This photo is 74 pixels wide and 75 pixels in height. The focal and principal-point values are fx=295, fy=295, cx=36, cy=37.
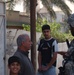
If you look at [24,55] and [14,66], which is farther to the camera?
[24,55]

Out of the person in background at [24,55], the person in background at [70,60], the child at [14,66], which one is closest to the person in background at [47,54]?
the person in background at [24,55]

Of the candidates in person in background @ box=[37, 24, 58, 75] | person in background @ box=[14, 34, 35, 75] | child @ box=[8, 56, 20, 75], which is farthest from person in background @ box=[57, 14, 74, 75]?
person in background @ box=[37, 24, 58, 75]

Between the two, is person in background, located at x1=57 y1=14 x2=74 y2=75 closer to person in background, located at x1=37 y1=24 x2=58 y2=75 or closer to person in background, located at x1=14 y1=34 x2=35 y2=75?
person in background, located at x1=14 y1=34 x2=35 y2=75

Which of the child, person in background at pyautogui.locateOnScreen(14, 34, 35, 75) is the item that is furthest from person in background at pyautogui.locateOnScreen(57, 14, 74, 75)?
person in background at pyautogui.locateOnScreen(14, 34, 35, 75)

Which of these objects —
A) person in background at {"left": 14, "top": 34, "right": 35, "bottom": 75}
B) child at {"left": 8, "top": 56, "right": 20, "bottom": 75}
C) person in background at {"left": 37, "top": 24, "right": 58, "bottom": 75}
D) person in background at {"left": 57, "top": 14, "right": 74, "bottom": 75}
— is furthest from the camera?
person in background at {"left": 37, "top": 24, "right": 58, "bottom": 75}

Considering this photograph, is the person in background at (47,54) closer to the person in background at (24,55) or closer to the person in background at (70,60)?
the person in background at (24,55)

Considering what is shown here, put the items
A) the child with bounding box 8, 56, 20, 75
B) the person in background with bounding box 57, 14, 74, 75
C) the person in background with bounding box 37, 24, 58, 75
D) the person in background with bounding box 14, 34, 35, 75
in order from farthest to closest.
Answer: the person in background with bounding box 37, 24, 58, 75 → the person in background with bounding box 14, 34, 35, 75 → the child with bounding box 8, 56, 20, 75 → the person in background with bounding box 57, 14, 74, 75

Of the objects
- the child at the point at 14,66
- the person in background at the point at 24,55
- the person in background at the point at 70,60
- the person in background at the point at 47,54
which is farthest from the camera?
the person in background at the point at 47,54

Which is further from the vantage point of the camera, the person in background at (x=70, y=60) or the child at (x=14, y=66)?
the child at (x=14, y=66)

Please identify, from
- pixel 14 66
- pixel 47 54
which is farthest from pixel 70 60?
pixel 47 54

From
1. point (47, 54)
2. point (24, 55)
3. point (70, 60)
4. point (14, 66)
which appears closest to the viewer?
point (70, 60)

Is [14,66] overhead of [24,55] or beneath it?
beneath

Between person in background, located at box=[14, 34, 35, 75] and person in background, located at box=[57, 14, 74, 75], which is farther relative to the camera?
person in background, located at box=[14, 34, 35, 75]

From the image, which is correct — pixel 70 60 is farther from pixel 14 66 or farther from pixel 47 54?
pixel 47 54
